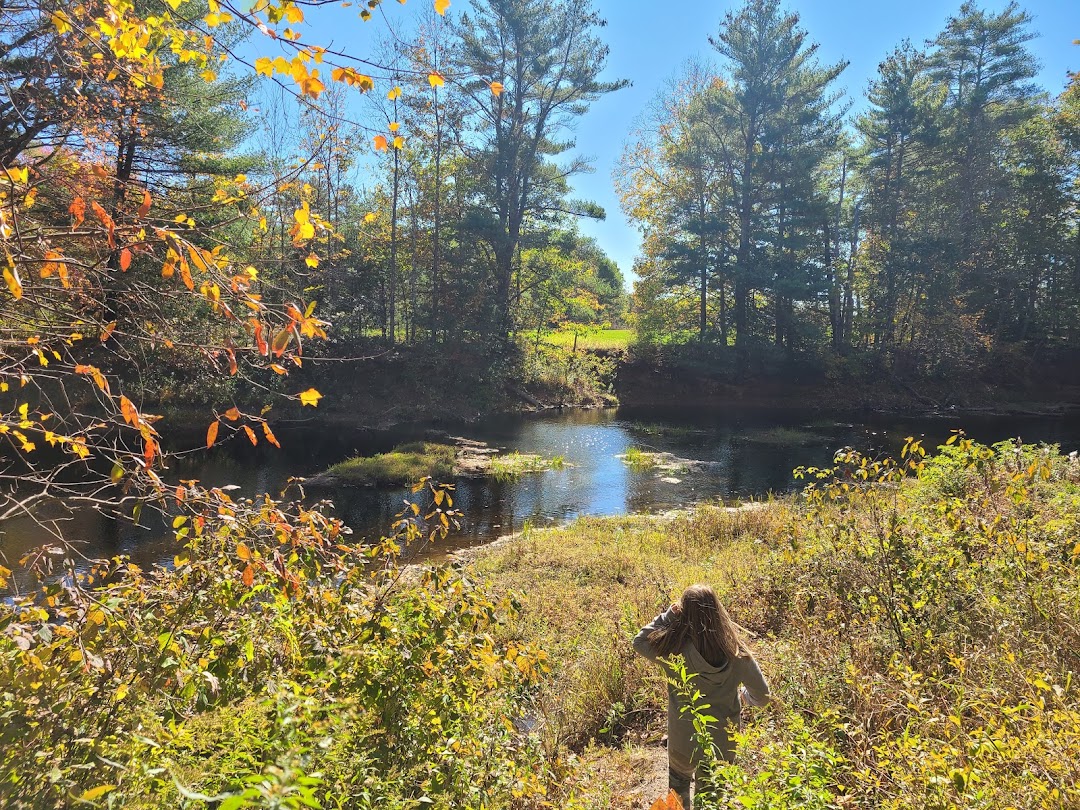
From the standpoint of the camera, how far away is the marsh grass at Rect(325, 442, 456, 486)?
14.2 metres

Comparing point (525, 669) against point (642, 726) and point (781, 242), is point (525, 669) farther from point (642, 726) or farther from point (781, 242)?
point (781, 242)

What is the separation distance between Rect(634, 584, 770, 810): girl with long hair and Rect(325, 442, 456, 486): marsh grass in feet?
34.3

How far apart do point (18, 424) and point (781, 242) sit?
30.5 m

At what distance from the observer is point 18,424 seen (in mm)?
2545

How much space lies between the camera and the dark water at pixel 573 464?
10.6 metres

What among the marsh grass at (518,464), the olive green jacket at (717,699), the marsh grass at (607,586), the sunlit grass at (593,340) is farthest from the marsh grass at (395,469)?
the sunlit grass at (593,340)

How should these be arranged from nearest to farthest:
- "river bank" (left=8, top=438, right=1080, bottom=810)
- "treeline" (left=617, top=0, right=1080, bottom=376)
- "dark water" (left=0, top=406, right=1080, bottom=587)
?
"river bank" (left=8, top=438, right=1080, bottom=810) → "dark water" (left=0, top=406, right=1080, bottom=587) → "treeline" (left=617, top=0, right=1080, bottom=376)

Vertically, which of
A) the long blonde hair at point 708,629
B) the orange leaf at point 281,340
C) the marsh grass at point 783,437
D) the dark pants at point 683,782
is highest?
the orange leaf at point 281,340

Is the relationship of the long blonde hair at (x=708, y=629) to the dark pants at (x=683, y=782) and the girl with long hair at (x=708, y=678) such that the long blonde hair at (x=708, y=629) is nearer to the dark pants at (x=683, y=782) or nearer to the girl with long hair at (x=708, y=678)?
the girl with long hair at (x=708, y=678)

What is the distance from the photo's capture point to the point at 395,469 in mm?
14633

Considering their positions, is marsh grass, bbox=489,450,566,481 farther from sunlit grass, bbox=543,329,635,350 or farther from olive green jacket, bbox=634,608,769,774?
sunlit grass, bbox=543,329,635,350

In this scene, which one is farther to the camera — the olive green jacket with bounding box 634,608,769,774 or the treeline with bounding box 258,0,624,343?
the treeline with bounding box 258,0,624,343

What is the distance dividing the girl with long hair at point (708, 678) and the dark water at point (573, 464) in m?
6.91

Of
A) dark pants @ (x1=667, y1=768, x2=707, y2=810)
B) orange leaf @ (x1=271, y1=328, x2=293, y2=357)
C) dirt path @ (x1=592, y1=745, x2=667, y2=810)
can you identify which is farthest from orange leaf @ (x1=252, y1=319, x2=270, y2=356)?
dirt path @ (x1=592, y1=745, x2=667, y2=810)
